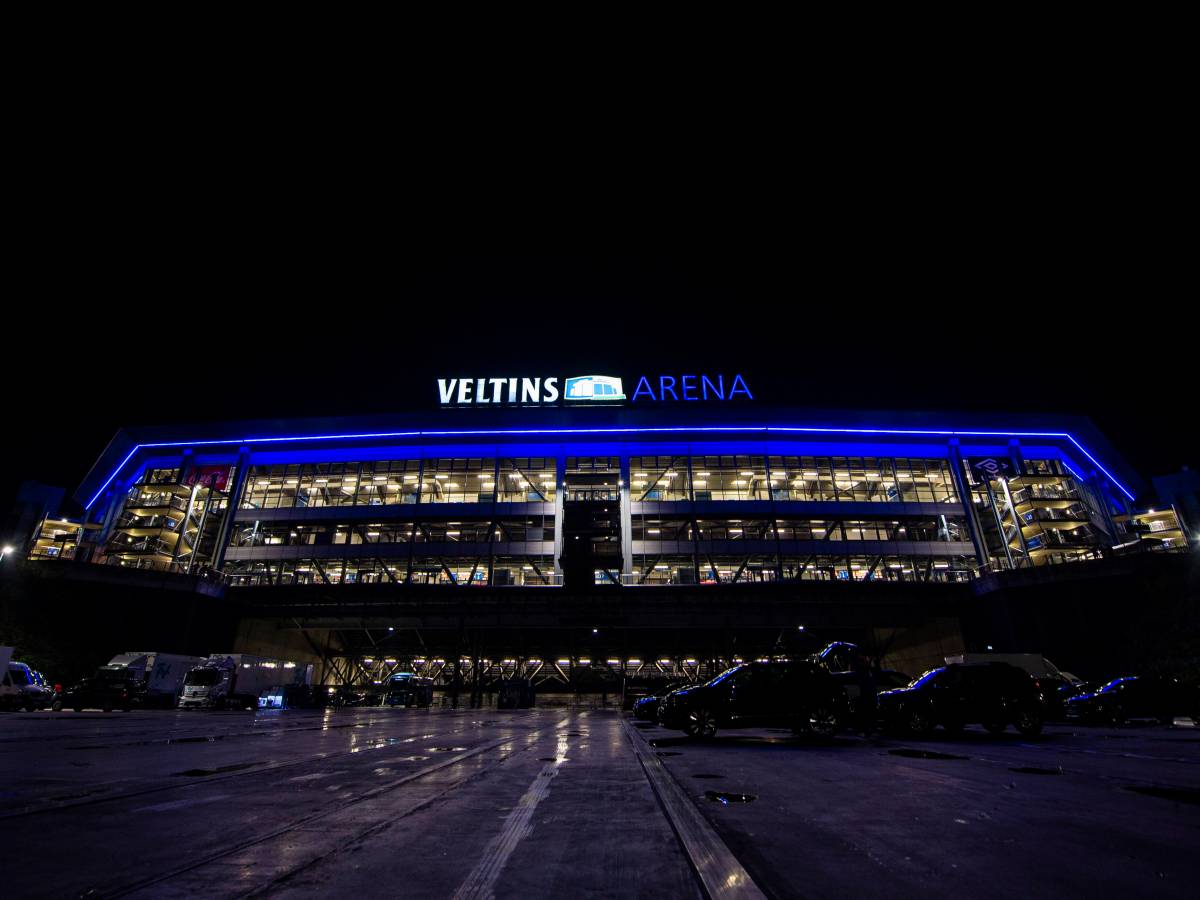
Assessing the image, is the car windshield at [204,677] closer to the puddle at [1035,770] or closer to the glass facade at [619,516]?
the glass facade at [619,516]

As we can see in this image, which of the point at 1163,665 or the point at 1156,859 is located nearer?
the point at 1156,859

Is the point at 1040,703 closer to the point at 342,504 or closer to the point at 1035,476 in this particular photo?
the point at 1035,476

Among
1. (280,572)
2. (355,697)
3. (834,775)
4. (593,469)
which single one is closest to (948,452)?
(593,469)

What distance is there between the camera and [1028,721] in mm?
13312

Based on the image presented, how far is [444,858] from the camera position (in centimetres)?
317

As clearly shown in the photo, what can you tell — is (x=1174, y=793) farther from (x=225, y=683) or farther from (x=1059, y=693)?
(x=225, y=683)

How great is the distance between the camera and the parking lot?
9.29 feet

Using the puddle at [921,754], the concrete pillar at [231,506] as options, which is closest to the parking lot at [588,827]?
the puddle at [921,754]

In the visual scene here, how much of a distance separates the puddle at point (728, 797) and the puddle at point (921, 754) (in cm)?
508

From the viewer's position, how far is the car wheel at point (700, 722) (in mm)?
13430

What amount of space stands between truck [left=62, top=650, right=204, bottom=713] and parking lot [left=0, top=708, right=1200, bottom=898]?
28367 mm

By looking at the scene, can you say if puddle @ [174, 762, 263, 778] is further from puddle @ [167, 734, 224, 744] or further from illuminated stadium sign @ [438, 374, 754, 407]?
illuminated stadium sign @ [438, 374, 754, 407]

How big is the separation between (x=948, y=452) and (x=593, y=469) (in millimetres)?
40287

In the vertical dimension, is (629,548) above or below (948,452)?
below
